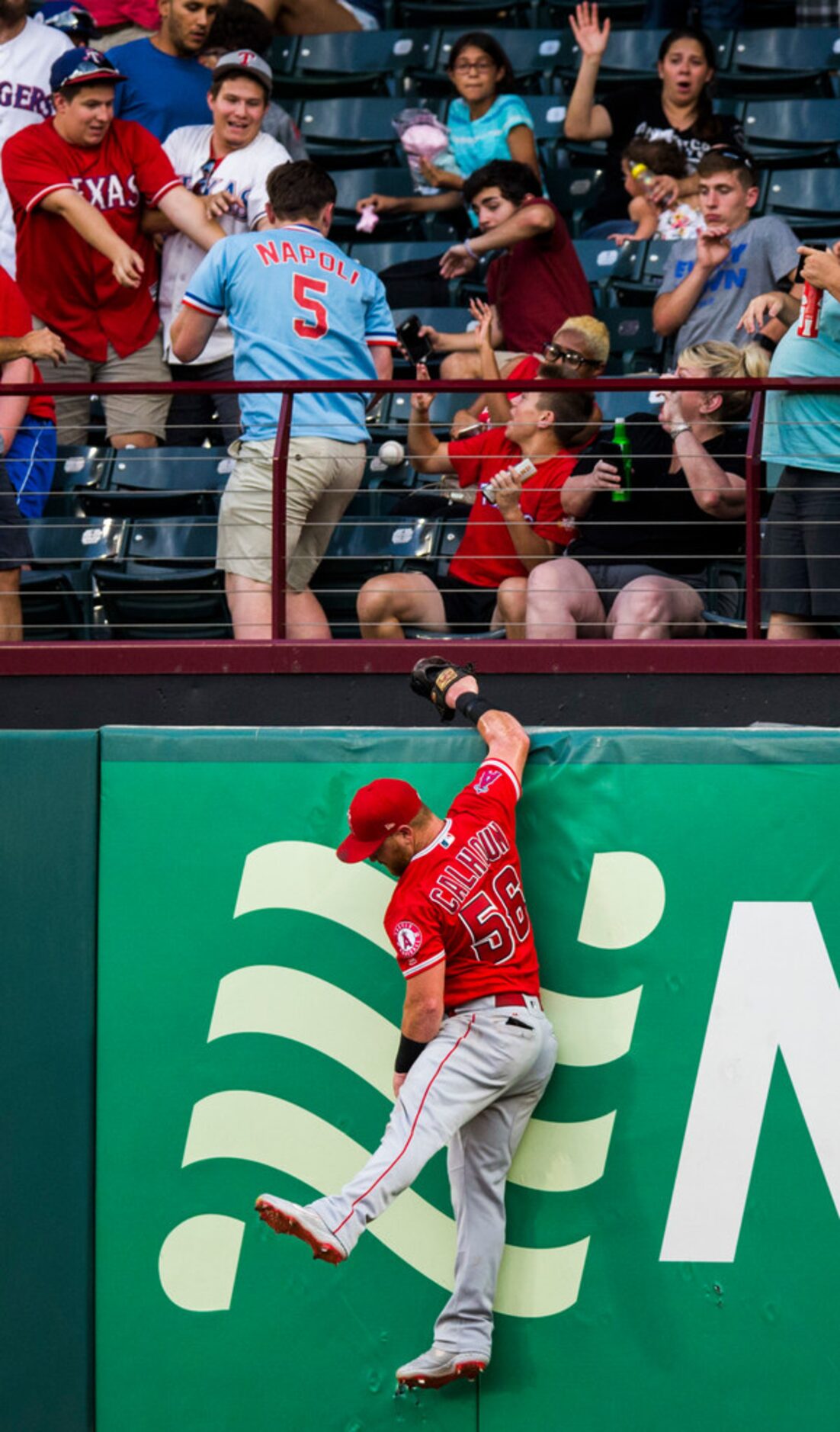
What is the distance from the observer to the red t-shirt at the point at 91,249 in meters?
8.16

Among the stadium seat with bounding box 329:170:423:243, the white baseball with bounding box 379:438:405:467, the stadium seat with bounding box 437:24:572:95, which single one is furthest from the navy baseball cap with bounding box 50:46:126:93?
the stadium seat with bounding box 437:24:572:95

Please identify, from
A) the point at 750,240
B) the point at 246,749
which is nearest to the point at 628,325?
the point at 750,240

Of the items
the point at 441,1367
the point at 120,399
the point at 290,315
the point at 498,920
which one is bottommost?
the point at 441,1367

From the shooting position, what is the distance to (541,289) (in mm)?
8523

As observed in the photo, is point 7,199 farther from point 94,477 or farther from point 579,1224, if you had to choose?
point 579,1224

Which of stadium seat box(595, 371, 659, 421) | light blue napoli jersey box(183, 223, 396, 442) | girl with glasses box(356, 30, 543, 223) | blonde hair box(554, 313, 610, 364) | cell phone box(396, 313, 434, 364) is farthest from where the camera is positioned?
girl with glasses box(356, 30, 543, 223)

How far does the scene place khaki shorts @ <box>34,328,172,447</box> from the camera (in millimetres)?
8102

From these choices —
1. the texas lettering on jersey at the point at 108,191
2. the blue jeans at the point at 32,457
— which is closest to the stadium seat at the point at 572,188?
the texas lettering on jersey at the point at 108,191

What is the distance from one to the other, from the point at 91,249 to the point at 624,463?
9.94 ft

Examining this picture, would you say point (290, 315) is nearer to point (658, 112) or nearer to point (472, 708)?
point (472, 708)

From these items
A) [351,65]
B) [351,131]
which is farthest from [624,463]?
[351,65]

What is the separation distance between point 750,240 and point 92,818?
4220 millimetres

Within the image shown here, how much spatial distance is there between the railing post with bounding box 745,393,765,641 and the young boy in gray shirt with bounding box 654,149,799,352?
1.32 m

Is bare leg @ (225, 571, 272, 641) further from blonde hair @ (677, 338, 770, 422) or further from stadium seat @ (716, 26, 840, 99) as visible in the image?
stadium seat @ (716, 26, 840, 99)
